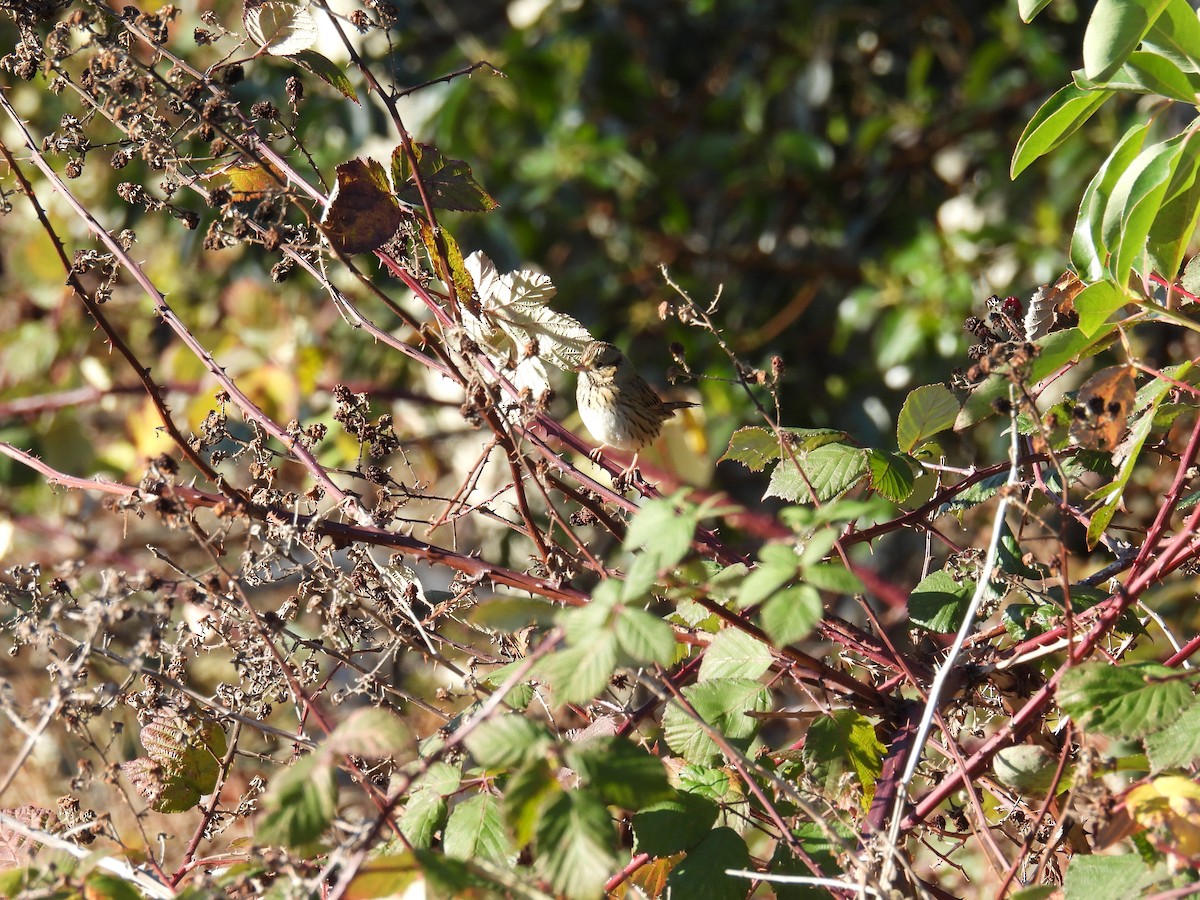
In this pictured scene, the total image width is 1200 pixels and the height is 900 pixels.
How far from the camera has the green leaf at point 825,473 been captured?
133cm

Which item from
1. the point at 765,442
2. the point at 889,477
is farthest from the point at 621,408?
the point at 889,477

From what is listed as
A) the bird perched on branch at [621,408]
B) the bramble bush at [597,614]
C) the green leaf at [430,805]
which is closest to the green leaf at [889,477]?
the bramble bush at [597,614]

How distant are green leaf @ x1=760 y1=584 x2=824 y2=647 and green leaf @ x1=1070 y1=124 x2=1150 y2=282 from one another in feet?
2.22

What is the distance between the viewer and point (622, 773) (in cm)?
90

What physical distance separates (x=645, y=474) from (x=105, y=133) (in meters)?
3.18

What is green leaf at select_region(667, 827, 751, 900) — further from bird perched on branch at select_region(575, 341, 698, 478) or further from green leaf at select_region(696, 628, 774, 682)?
bird perched on branch at select_region(575, 341, 698, 478)

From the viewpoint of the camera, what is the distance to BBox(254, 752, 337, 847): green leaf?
835 millimetres

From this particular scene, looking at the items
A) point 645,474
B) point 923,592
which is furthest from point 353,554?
point 645,474

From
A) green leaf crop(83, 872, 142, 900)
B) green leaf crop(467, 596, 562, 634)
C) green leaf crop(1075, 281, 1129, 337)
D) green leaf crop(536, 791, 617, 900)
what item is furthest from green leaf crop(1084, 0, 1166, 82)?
green leaf crop(83, 872, 142, 900)

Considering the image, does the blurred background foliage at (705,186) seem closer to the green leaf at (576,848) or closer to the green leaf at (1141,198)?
the green leaf at (1141,198)

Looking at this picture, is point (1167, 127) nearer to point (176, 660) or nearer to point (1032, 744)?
point (1032, 744)

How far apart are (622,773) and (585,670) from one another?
0.34 ft

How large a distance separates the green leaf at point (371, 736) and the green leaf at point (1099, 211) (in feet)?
3.17

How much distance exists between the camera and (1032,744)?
4.21 feet
